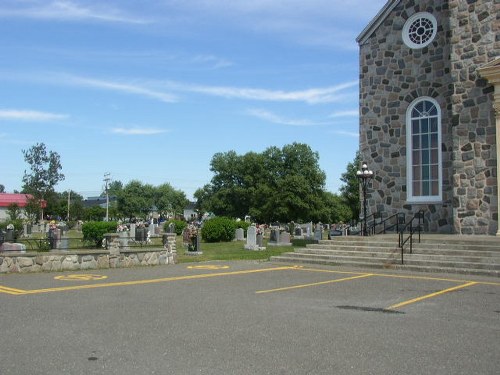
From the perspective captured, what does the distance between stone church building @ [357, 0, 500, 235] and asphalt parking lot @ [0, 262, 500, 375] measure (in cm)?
631

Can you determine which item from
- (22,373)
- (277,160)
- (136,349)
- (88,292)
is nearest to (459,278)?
(88,292)

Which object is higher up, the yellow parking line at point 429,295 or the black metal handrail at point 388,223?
the black metal handrail at point 388,223

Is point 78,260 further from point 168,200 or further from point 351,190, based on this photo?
point 168,200

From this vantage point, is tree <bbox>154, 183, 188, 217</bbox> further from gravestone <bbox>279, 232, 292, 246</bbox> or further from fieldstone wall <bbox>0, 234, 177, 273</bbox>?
fieldstone wall <bbox>0, 234, 177, 273</bbox>

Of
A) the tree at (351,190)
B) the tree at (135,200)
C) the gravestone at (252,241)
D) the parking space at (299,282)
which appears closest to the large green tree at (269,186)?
the tree at (351,190)

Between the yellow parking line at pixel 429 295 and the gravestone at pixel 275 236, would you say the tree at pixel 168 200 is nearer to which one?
the gravestone at pixel 275 236

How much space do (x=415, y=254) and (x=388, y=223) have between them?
16.8 ft

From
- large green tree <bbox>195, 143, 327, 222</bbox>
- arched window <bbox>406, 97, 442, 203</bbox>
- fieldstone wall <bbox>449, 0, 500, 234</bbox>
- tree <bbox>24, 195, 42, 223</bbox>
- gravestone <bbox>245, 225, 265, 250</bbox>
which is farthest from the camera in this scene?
large green tree <bbox>195, 143, 327, 222</bbox>

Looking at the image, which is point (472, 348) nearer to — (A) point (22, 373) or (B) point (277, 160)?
(A) point (22, 373)

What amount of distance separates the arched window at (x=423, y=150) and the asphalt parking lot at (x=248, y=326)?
781cm

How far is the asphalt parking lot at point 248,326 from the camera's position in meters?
5.79

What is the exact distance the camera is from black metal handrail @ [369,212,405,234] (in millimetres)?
21203

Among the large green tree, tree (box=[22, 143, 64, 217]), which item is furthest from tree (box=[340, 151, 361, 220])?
tree (box=[22, 143, 64, 217])

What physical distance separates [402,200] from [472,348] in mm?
15377
